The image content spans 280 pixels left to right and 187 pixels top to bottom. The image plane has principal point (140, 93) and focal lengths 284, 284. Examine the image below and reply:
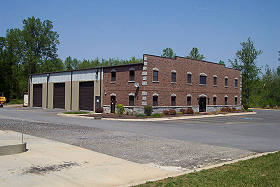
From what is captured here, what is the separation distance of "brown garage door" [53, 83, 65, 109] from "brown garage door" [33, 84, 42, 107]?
4654 mm

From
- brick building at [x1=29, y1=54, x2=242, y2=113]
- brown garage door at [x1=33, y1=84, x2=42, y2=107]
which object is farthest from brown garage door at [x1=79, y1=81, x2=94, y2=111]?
brown garage door at [x1=33, y1=84, x2=42, y2=107]

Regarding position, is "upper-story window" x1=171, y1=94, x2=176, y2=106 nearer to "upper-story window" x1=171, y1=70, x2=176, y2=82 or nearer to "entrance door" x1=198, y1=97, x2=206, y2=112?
"upper-story window" x1=171, y1=70, x2=176, y2=82

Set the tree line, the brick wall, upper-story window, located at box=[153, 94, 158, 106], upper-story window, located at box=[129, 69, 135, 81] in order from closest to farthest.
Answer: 1. the brick wall
2. upper-story window, located at box=[153, 94, 158, 106]
3. upper-story window, located at box=[129, 69, 135, 81]
4. the tree line

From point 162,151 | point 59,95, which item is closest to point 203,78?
point 59,95

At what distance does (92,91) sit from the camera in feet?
129

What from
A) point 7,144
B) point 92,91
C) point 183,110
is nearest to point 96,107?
point 92,91

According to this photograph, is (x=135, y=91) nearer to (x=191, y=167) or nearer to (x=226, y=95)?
(x=226, y=95)

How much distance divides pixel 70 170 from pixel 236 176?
444cm

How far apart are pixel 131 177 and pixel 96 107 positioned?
31200 mm

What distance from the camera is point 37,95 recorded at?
50094 mm

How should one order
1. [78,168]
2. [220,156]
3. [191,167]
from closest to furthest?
[78,168] → [191,167] → [220,156]

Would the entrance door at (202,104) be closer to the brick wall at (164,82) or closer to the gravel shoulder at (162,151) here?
the brick wall at (164,82)

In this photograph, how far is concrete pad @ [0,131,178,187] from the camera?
6855mm

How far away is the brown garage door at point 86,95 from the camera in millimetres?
39438
